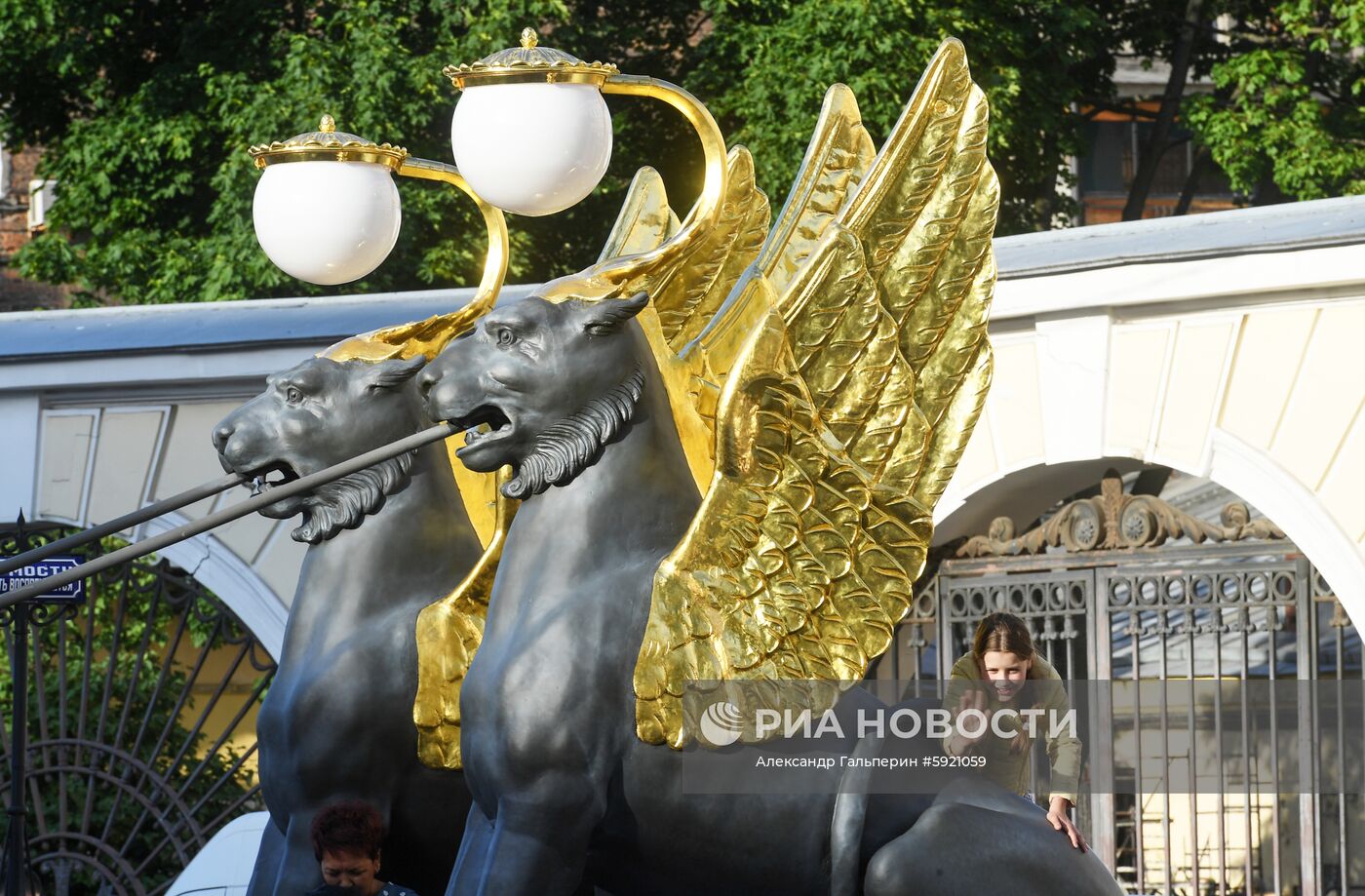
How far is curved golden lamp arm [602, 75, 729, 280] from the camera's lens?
407 centimetres

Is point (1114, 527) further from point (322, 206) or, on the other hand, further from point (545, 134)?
point (545, 134)

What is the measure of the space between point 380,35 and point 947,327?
29.8ft

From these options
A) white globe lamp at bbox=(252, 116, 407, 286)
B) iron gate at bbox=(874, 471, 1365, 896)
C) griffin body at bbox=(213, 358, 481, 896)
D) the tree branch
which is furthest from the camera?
the tree branch

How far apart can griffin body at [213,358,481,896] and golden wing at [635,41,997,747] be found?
0.78 meters

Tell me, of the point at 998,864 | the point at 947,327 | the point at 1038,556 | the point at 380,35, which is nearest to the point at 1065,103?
the point at 380,35

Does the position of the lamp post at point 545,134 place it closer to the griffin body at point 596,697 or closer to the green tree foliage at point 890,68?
the griffin body at point 596,697

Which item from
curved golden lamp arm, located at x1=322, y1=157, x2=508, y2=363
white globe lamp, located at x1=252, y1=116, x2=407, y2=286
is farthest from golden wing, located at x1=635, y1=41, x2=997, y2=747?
white globe lamp, located at x1=252, y1=116, x2=407, y2=286

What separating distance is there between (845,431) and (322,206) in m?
1.30

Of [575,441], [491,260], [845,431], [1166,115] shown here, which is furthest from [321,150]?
[1166,115]

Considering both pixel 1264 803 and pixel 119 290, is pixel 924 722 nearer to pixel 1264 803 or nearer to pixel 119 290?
pixel 1264 803

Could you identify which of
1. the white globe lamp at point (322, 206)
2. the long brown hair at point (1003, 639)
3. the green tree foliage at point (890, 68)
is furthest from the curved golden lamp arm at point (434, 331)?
the green tree foliage at point (890, 68)

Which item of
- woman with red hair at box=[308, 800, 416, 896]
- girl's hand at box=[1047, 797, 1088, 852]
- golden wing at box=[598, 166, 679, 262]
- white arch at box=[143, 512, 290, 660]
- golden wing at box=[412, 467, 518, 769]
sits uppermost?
white arch at box=[143, 512, 290, 660]

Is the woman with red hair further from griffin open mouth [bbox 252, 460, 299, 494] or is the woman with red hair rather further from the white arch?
the white arch

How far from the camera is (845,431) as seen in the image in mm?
4340
